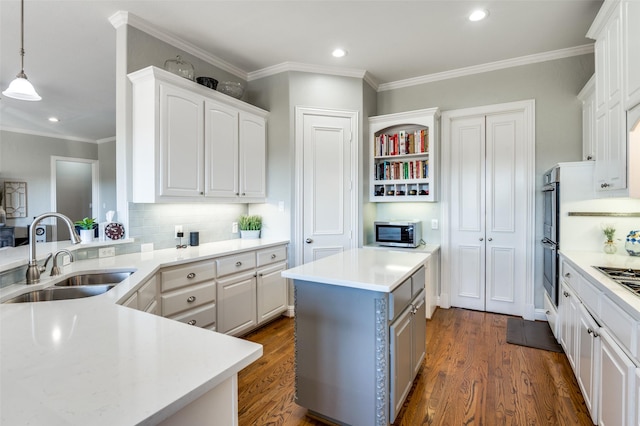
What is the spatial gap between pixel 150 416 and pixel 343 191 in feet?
10.9

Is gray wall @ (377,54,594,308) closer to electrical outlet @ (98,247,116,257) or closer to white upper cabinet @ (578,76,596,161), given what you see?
white upper cabinet @ (578,76,596,161)

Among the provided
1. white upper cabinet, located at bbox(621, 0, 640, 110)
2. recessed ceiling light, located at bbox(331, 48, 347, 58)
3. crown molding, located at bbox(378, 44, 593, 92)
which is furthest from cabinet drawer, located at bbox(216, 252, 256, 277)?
white upper cabinet, located at bbox(621, 0, 640, 110)

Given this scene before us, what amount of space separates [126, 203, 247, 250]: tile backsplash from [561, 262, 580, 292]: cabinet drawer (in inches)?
124

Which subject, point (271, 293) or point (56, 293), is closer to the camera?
point (56, 293)

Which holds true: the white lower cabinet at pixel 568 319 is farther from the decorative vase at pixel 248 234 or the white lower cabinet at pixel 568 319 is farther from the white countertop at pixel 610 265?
the decorative vase at pixel 248 234

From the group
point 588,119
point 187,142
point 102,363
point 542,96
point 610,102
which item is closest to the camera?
point 102,363

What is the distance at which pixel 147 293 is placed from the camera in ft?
6.73

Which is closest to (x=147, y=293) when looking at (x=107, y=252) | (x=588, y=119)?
(x=107, y=252)

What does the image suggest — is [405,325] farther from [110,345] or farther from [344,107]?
[344,107]

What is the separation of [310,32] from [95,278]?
268 centimetres

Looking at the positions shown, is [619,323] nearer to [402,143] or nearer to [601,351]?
[601,351]

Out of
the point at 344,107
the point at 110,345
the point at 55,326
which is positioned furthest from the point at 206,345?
the point at 344,107

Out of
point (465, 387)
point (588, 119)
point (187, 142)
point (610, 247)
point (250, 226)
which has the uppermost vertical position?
point (588, 119)

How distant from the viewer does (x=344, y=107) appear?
12.5ft
